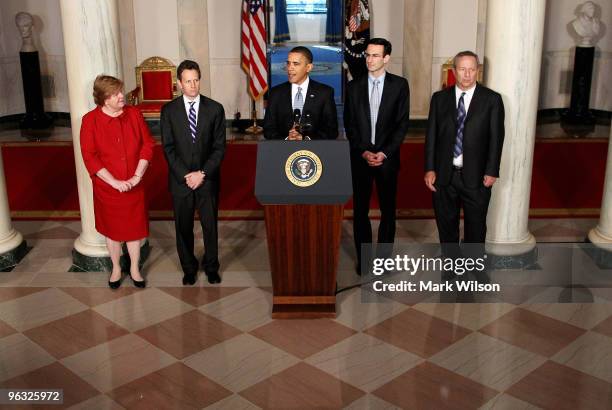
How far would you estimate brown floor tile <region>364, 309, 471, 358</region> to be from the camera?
17.5 feet

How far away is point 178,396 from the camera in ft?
15.5

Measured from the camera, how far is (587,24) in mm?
11523

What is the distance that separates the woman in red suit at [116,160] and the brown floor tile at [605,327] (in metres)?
3.45

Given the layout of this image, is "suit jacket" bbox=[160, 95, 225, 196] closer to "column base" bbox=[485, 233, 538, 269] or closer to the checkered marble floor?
the checkered marble floor

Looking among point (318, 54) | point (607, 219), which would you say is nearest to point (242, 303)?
point (607, 219)

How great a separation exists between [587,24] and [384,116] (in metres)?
6.71

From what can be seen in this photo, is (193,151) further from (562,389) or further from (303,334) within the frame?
(562,389)

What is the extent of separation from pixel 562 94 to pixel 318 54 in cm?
485

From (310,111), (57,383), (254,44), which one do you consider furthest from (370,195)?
(254,44)

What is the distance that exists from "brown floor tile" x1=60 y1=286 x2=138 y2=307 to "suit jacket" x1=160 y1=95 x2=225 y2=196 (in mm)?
914

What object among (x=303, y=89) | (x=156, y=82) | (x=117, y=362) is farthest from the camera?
(x=156, y=82)

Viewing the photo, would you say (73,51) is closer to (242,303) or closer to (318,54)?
(242,303)

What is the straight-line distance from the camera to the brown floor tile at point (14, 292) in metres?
6.21

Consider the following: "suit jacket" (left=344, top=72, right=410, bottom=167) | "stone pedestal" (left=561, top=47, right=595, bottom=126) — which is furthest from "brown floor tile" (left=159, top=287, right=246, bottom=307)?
"stone pedestal" (left=561, top=47, right=595, bottom=126)
